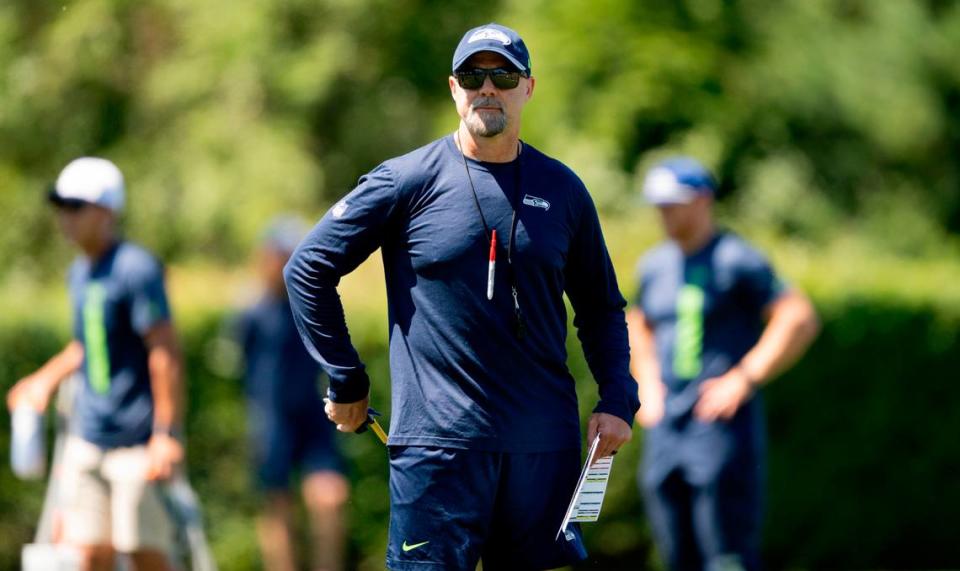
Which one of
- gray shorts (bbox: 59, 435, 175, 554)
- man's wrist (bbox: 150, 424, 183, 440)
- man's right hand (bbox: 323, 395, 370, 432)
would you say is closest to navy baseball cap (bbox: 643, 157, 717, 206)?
man's wrist (bbox: 150, 424, 183, 440)

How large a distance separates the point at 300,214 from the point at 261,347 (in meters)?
7.89

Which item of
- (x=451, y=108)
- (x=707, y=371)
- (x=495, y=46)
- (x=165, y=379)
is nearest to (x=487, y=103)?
(x=495, y=46)

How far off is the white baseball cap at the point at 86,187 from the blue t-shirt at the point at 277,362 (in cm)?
288

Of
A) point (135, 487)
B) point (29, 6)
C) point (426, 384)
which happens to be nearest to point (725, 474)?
point (135, 487)

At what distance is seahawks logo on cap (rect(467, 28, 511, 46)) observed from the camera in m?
4.95

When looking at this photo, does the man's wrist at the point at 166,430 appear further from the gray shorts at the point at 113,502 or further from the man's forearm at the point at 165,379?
the gray shorts at the point at 113,502

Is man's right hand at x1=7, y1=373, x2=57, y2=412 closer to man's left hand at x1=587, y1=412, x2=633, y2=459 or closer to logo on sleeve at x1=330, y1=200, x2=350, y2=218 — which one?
logo on sleeve at x1=330, y1=200, x2=350, y2=218

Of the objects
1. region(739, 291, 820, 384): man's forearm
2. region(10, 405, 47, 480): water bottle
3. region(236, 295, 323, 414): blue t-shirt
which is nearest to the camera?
region(10, 405, 47, 480): water bottle

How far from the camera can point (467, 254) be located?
4.94m

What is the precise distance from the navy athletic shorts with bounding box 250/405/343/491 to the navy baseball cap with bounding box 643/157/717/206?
3.28m

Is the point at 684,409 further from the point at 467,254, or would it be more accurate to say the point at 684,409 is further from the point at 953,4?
the point at 953,4

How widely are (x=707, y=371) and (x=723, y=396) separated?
0.20 m

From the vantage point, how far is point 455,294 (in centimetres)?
499

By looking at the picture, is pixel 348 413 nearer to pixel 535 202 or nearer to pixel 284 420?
pixel 535 202
